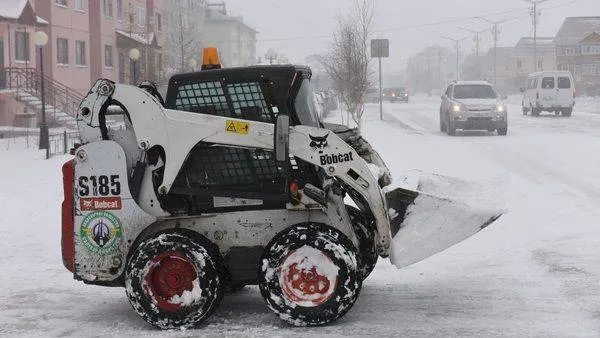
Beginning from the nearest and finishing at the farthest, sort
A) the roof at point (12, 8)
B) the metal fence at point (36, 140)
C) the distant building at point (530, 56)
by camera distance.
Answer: the metal fence at point (36, 140)
the roof at point (12, 8)
the distant building at point (530, 56)

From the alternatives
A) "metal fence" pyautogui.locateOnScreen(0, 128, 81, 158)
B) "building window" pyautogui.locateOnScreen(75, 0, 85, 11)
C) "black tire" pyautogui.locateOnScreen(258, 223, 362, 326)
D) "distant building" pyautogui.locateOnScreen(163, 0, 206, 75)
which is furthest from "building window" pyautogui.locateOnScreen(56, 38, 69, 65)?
"black tire" pyautogui.locateOnScreen(258, 223, 362, 326)

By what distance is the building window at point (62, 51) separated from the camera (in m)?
41.8

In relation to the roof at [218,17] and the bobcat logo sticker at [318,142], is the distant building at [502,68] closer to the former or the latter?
the roof at [218,17]

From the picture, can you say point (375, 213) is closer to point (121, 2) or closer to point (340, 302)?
point (340, 302)

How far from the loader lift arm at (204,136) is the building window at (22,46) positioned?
32.6 metres

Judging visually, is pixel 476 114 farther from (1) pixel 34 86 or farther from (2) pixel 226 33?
(2) pixel 226 33

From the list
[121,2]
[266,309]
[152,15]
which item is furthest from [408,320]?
[152,15]

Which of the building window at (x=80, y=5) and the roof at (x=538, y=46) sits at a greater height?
the roof at (x=538, y=46)

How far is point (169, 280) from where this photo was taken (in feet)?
20.1

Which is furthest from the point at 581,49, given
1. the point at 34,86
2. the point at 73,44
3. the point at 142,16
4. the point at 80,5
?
the point at 34,86

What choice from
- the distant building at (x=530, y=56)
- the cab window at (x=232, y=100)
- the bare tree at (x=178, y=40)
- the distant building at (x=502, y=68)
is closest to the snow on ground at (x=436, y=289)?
the cab window at (x=232, y=100)

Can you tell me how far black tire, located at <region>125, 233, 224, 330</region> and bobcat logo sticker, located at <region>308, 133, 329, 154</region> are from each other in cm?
112

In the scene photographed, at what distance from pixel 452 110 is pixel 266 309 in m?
21.5

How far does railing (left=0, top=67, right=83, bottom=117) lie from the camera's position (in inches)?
1355
